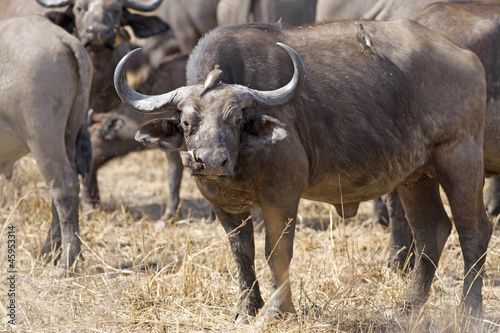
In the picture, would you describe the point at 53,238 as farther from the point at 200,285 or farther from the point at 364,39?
the point at 364,39

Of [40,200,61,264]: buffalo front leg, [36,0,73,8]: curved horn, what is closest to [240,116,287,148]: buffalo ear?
[40,200,61,264]: buffalo front leg

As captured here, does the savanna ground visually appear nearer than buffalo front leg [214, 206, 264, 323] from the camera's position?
Yes


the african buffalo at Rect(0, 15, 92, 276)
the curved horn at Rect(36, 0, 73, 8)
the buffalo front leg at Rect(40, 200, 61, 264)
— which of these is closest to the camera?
the african buffalo at Rect(0, 15, 92, 276)

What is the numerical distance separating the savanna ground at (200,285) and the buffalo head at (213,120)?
32.2 inches

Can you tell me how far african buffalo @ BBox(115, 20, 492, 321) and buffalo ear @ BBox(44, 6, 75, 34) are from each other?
3.66m

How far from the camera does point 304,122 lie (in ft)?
13.9

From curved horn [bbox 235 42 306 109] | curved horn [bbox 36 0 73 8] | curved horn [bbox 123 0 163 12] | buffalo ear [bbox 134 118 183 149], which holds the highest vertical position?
curved horn [bbox 235 42 306 109]

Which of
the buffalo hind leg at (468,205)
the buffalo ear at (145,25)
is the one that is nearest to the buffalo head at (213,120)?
the buffalo hind leg at (468,205)

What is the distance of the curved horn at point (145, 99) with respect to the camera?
3908mm

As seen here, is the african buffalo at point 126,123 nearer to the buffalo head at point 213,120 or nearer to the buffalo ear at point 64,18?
the buffalo ear at point 64,18

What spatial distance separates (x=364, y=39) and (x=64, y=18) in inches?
163

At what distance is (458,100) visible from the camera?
14.5 feet

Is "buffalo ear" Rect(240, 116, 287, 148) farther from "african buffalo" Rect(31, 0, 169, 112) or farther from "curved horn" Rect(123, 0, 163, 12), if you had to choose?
"curved horn" Rect(123, 0, 163, 12)

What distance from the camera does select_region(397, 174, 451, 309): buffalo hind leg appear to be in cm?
479
